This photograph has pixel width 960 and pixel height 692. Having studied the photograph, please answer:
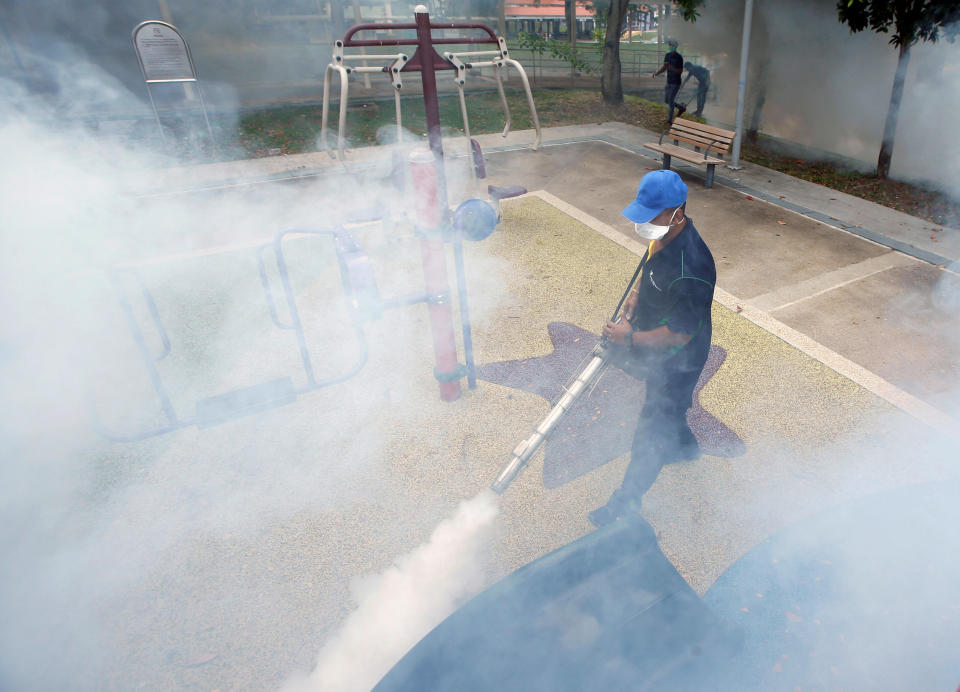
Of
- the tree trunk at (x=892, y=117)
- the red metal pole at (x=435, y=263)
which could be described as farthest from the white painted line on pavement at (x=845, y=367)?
the tree trunk at (x=892, y=117)

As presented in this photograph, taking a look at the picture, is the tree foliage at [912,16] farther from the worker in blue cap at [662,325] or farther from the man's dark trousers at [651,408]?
the man's dark trousers at [651,408]

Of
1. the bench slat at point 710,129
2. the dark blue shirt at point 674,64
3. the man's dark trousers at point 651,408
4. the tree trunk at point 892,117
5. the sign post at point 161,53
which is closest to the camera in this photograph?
the man's dark trousers at point 651,408

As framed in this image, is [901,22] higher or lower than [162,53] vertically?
lower

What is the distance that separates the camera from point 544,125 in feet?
36.2

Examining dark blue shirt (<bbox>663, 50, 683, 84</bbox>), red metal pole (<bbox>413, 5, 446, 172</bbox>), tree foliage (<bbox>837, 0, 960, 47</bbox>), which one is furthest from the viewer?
dark blue shirt (<bbox>663, 50, 683, 84</bbox>)

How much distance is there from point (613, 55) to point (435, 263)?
1104 centimetres

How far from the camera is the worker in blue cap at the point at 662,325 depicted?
2.35 meters

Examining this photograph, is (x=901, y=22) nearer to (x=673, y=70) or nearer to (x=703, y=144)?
(x=703, y=144)

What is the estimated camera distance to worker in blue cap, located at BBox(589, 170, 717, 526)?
2.35m

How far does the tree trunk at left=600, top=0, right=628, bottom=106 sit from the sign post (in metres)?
8.28

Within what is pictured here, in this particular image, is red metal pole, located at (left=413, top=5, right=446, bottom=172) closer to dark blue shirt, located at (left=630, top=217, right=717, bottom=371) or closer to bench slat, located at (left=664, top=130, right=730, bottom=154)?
dark blue shirt, located at (left=630, top=217, right=717, bottom=371)

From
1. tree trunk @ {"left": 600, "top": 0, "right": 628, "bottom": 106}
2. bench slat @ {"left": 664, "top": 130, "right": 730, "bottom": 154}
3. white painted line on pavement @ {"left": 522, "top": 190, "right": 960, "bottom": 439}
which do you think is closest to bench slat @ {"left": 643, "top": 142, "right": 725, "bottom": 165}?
bench slat @ {"left": 664, "top": 130, "right": 730, "bottom": 154}

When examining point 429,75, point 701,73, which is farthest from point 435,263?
point 701,73

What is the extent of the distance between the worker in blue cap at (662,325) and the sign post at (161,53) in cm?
891
